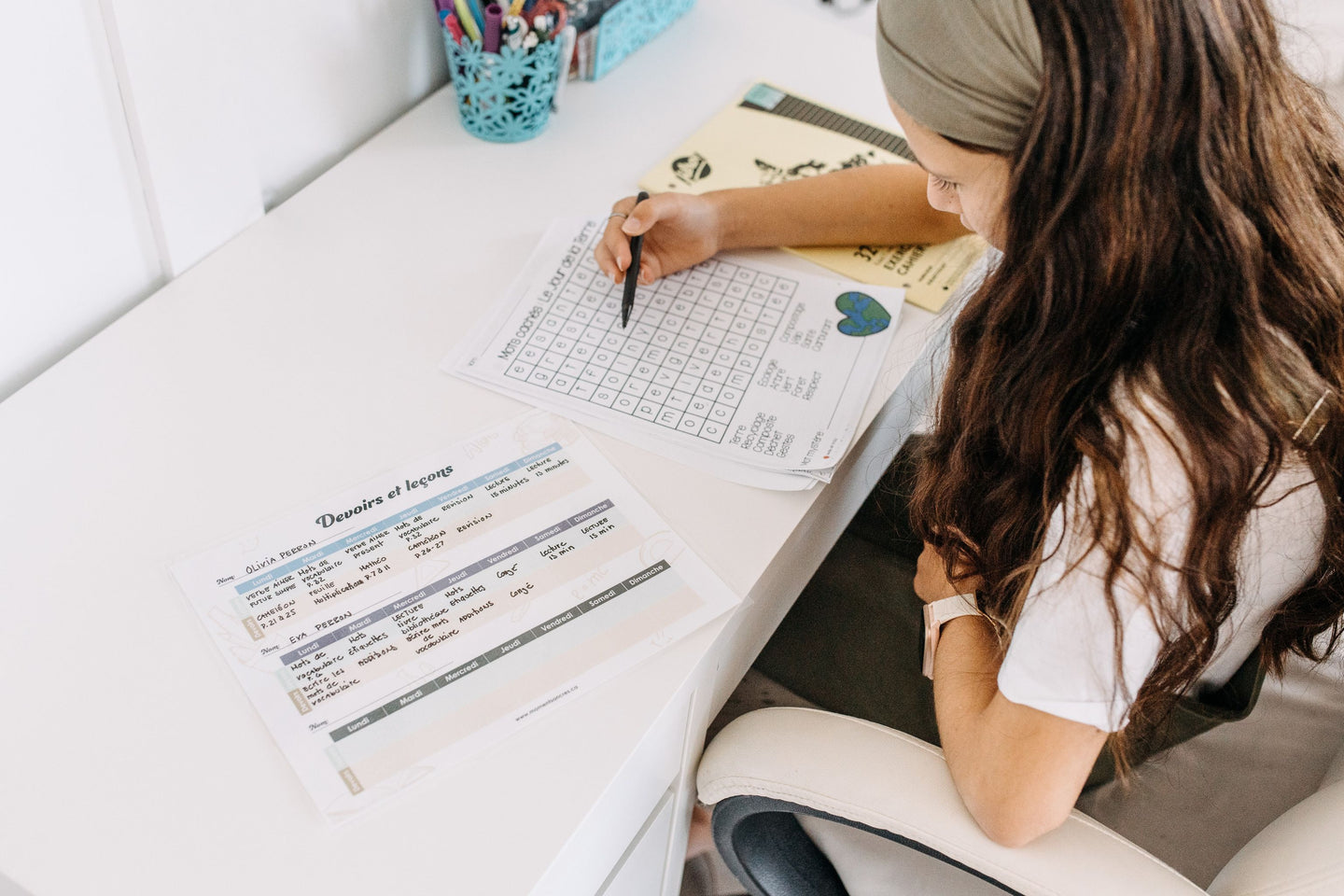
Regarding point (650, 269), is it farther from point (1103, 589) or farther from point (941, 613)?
point (1103, 589)

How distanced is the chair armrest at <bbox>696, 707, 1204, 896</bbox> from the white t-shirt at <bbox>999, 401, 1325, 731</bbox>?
8cm

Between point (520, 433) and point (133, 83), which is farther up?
point (133, 83)

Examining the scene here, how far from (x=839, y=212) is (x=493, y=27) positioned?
36 centimetres

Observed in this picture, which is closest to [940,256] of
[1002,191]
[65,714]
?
[1002,191]

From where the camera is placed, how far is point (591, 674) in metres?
0.65

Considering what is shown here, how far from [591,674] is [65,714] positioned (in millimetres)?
308

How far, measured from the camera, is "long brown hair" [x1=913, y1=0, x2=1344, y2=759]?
1.71 ft

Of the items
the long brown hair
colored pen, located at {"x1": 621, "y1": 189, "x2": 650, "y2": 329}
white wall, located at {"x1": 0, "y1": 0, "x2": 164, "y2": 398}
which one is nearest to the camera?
the long brown hair

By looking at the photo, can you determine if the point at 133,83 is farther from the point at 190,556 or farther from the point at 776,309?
the point at 776,309

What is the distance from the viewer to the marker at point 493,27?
96 cm

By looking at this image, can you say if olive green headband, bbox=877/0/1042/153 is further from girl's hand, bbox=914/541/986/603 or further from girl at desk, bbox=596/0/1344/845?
girl's hand, bbox=914/541/986/603

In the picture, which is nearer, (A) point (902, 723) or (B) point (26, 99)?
(B) point (26, 99)

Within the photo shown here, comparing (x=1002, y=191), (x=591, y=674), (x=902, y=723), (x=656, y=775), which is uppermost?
(x=1002, y=191)

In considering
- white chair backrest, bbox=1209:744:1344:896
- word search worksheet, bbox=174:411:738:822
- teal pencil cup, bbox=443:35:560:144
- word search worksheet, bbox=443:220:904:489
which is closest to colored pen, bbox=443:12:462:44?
teal pencil cup, bbox=443:35:560:144
